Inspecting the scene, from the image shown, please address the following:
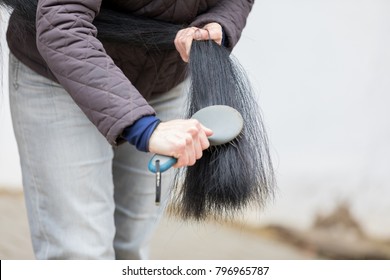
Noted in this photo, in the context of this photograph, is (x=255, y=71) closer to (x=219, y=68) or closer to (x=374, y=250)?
(x=374, y=250)

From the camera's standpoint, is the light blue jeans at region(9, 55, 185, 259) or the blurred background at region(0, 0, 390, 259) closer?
the light blue jeans at region(9, 55, 185, 259)

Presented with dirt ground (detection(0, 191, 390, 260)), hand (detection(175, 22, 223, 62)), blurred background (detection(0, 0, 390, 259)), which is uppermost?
hand (detection(175, 22, 223, 62))

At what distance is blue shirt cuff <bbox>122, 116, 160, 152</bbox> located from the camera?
138 centimetres

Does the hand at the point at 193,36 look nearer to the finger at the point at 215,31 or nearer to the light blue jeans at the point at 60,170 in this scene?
the finger at the point at 215,31

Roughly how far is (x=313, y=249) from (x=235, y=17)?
179 cm

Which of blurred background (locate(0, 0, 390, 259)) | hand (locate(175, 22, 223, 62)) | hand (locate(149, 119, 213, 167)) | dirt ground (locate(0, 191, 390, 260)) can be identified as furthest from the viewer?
dirt ground (locate(0, 191, 390, 260))

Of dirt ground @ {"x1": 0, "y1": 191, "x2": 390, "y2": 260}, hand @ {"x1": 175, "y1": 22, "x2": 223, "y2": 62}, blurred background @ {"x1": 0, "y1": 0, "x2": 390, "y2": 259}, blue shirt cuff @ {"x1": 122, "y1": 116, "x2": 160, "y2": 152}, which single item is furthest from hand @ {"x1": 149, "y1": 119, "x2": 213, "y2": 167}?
dirt ground @ {"x1": 0, "y1": 191, "x2": 390, "y2": 260}

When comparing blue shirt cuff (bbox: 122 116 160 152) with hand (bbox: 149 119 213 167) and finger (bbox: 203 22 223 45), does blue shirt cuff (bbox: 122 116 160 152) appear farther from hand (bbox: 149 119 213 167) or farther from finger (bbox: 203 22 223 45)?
finger (bbox: 203 22 223 45)

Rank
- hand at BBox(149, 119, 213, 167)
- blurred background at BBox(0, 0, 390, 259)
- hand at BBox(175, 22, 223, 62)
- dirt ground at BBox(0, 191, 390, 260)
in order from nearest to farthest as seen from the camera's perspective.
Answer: hand at BBox(149, 119, 213, 167), hand at BBox(175, 22, 223, 62), blurred background at BBox(0, 0, 390, 259), dirt ground at BBox(0, 191, 390, 260)

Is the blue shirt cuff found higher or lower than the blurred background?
higher

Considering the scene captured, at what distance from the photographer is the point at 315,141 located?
3.20 metres

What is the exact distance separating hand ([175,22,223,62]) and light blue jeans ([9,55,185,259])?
0.28 metres

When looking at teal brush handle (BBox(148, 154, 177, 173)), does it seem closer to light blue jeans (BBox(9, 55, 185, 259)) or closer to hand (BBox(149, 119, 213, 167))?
hand (BBox(149, 119, 213, 167))
